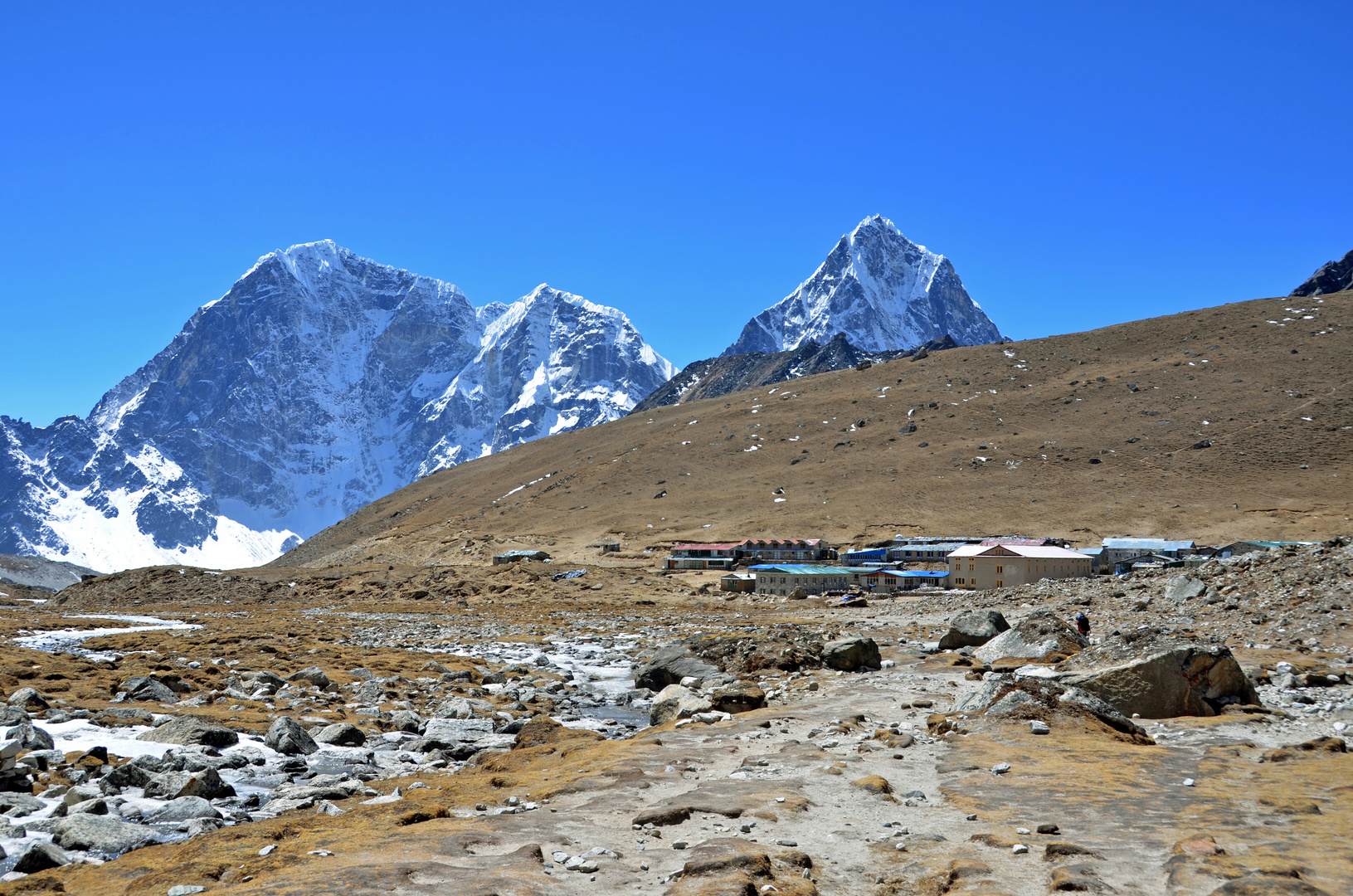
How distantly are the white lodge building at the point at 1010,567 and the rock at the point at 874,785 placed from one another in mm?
56697

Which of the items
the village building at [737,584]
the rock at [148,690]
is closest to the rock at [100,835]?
the rock at [148,690]

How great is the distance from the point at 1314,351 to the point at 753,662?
138 m

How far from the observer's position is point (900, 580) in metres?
71.9

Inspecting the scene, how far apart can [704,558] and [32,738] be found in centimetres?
7996

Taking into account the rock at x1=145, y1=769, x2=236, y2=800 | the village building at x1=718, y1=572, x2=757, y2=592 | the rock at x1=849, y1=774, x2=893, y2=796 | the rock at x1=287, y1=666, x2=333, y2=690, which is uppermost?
the village building at x1=718, y1=572, x2=757, y2=592

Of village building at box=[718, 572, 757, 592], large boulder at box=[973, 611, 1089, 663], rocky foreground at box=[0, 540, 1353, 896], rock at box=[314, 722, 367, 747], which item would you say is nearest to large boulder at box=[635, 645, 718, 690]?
rocky foreground at box=[0, 540, 1353, 896]

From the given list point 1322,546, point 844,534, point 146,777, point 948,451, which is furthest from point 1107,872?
point 948,451

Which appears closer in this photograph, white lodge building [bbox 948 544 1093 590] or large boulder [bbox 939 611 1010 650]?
large boulder [bbox 939 611 1010 650]

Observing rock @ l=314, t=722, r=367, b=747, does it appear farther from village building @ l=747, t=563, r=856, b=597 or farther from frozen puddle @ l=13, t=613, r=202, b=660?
village building @ l=747, t=563, r=856, b=597

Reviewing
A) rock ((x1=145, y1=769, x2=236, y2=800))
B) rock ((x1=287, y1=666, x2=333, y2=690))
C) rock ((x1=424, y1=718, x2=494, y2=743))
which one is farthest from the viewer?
rock ((x1=287, y1=666, x2=333, y2=690))

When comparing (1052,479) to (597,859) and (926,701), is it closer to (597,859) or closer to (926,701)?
(926,701)

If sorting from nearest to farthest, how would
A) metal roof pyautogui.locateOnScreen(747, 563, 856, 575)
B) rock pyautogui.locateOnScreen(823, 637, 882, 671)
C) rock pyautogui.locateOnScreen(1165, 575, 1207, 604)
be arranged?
rock pyautogui.locateOnScreen(823, 637, 882, 671), rock pyautogui.locateOnScreen(1165, 575, 1207, 604), metal roof pyautogui.locateOnScreen(747, 563, 856, 575)

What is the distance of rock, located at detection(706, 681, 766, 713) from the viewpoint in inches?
788

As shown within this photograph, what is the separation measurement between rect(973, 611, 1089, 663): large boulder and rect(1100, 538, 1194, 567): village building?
55.8 meters
